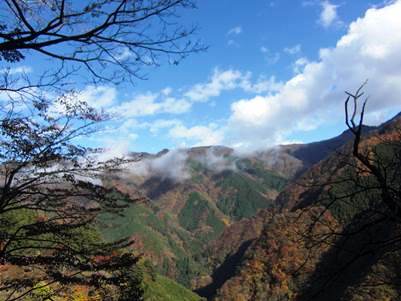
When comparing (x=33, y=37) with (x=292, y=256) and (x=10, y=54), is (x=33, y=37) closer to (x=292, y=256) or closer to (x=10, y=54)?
(x=10, y=54)

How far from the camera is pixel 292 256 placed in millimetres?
118000

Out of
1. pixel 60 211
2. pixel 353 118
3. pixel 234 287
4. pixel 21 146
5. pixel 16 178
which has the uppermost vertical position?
pixel 21 146

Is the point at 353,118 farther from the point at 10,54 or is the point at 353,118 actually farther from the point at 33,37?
the point at 10,54

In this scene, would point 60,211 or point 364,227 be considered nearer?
point 364,227

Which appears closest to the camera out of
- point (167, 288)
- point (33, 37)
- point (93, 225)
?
point (33, 37)

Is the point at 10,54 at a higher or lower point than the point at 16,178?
higher

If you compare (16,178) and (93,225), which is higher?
(16,178)

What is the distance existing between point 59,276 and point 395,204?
734cm

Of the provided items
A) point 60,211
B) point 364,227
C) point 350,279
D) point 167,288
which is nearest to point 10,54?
point 60,211

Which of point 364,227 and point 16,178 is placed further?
point 16,178

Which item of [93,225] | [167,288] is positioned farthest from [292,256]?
[93,225]

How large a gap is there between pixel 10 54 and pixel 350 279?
286ft

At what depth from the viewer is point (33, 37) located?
5.79 m

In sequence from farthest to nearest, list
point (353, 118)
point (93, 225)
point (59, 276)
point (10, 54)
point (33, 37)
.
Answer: point (93, 225)
point (59, 276)
point (10, 54)
point (33, 37)
point (353, 118)
